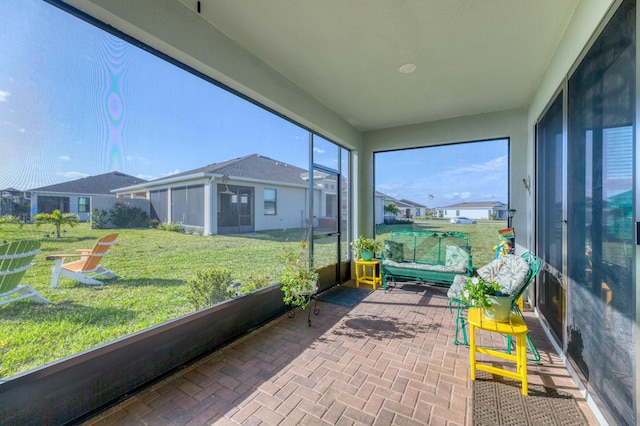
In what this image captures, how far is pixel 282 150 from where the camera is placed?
364cm

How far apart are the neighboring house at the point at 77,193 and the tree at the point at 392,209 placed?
4368 millimetres

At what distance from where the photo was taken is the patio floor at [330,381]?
1798 millimetres

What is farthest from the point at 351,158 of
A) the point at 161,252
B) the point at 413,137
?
the point at 161,252

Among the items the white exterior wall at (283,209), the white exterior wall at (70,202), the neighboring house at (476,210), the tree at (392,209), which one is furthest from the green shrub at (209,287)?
the neighboring house at (476,210)

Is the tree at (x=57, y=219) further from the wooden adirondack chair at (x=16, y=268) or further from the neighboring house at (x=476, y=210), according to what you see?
the neighboring house at (x=476, y=210)

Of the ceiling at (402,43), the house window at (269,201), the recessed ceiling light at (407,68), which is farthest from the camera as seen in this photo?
the house window at (269,201)

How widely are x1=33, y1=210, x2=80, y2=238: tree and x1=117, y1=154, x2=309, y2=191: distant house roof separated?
0.34 m

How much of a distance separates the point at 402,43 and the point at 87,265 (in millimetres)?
3189

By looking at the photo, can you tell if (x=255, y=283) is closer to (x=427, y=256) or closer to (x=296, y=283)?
(x=296, y=283)

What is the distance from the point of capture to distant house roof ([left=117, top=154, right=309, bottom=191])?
8.34 feet

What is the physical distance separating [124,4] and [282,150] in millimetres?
2082

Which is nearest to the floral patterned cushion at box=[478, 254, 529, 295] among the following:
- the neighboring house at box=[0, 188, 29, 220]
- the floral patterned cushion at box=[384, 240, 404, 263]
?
the floral patterned cushion at box=[384, 240, 404, 263]

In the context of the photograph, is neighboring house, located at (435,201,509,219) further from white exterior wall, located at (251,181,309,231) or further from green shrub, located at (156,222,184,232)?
green shrub, located at (156,222,184,232)

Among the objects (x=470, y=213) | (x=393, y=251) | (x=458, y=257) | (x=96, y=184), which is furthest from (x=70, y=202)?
(x=470, y=213)
